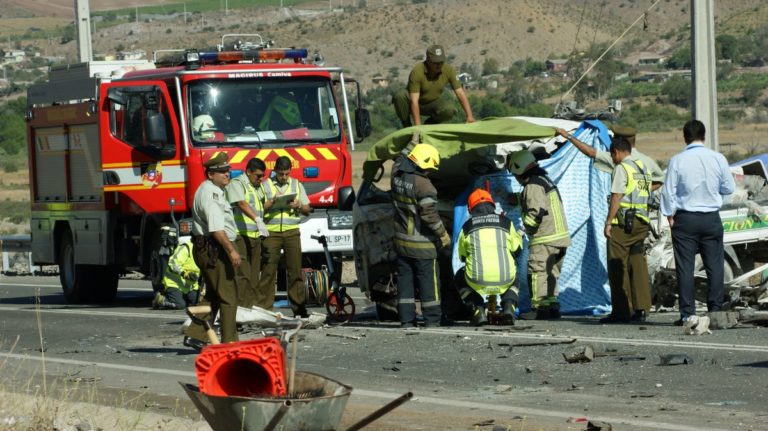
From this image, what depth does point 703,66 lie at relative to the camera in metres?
18.9

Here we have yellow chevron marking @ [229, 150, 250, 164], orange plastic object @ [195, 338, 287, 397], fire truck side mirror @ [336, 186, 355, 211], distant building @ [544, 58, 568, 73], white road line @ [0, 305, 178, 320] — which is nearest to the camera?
orange plastic object @ [195, 338, 287, 397]

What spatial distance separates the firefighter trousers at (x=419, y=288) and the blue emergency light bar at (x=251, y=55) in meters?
5.62

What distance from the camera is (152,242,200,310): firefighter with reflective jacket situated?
57.4ft

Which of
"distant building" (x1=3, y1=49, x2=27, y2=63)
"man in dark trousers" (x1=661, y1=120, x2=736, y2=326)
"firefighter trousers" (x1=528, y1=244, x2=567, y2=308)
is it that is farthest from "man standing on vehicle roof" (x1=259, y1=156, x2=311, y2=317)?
"distant building" (x1=3, y1=49, x2=27, y2=63)

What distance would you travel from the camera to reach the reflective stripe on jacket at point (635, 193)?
14.1 m

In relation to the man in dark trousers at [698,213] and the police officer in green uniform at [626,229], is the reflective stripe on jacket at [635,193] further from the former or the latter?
the man in dark trousers at [698,213]

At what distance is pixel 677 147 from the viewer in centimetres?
5062

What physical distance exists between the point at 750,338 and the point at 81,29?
18140mm

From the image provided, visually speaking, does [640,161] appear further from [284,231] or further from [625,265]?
[284,231]

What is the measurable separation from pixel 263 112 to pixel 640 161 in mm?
5746

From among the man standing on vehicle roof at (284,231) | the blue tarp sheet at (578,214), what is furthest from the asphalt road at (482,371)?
the man standing on vehicle roof at (284,231)

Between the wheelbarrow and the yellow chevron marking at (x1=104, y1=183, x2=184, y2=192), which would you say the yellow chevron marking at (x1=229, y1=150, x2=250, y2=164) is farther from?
the wheelbarrow

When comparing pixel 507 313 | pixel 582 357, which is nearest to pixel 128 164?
pixel 507 313

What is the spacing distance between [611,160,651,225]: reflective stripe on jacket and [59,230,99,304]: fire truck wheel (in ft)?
29.9
